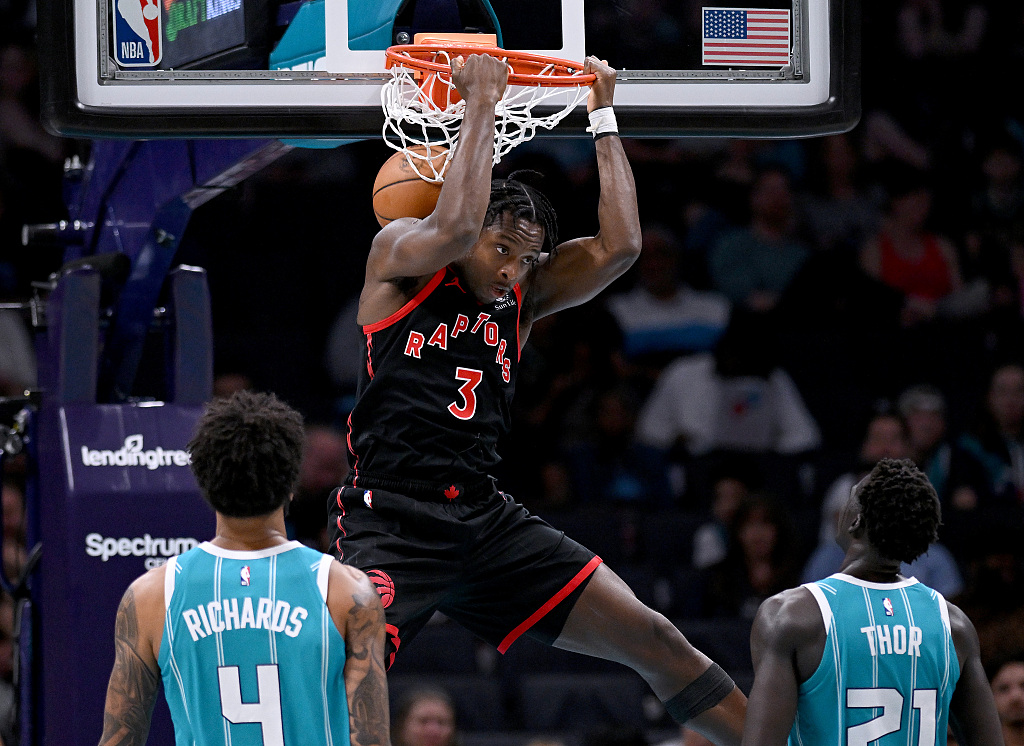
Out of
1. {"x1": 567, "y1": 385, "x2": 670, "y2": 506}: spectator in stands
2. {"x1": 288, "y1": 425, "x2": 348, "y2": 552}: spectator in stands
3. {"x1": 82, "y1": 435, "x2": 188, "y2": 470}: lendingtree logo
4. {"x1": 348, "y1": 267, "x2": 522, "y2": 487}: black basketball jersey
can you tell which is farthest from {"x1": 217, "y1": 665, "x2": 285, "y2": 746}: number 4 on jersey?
{"x1": 567, "y1": 385, "x2": 670, "y2": 506}: spectator in stands

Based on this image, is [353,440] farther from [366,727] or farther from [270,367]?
[270,367]

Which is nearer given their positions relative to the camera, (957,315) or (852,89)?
(852,89)

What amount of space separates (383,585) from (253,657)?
780 mm

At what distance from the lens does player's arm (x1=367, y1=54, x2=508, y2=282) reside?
344 centimetres

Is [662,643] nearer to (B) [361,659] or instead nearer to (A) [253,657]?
(B) [361,659]

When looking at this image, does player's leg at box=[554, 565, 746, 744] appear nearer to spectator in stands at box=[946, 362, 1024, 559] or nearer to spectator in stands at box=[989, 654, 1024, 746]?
spectator in stands at box=[989, 654, 1024, 746]

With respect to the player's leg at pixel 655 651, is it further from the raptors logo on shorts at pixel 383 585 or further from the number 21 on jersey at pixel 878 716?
the number 21 on jersey at pixel 878 716

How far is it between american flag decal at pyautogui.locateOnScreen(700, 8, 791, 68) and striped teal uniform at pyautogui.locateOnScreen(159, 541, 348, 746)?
6.93 ft

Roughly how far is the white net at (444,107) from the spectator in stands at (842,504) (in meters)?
3.62

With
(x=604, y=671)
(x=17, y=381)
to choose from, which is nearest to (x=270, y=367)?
(x=17, y=381)

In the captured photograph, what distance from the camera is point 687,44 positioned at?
159 inches

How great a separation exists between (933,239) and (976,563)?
9.18ft

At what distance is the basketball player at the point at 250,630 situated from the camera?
273 centimetres

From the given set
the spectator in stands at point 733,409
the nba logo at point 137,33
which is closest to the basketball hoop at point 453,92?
the nba logo at point 137,33
